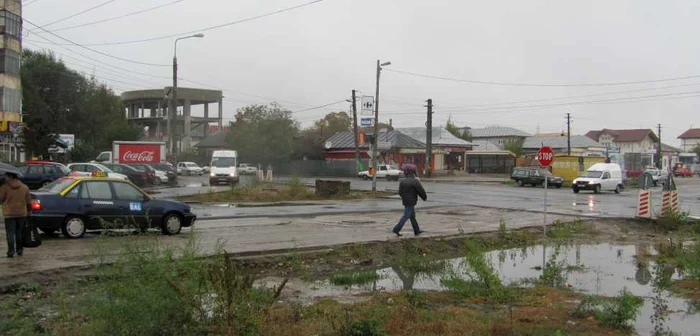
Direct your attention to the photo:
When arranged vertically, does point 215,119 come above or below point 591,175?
above

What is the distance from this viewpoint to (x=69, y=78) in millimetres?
62250

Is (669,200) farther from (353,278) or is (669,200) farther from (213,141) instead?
(213,141)

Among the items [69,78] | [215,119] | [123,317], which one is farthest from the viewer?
[215,119]

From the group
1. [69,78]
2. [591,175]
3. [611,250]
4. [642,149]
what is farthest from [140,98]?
[611,250]

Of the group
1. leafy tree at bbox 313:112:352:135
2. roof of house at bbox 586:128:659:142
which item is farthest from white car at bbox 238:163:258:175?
roof of house at bbox 586:128:659:142

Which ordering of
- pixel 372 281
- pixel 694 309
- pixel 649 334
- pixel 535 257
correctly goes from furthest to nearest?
pixel 535 257
pixel 372 281
pixel 694 309
pixel 649 334

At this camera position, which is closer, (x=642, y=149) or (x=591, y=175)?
(x=591, y=175)

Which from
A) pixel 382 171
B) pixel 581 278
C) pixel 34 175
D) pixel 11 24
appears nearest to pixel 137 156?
pixel 11 24

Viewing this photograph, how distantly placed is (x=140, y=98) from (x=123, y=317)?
11176 cm

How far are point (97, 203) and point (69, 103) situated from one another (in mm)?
55766

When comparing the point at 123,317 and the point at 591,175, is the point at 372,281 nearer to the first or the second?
the point at 123,317

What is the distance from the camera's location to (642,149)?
117 meters

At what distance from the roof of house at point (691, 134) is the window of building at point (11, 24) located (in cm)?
14234

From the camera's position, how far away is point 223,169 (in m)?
42.3
